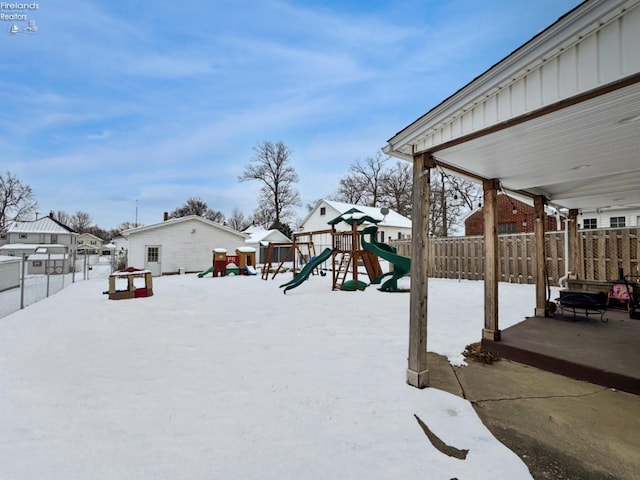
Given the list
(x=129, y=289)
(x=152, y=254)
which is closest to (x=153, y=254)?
(x=152, y=254)

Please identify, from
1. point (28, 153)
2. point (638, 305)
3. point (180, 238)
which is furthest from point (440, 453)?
point (28, 153)

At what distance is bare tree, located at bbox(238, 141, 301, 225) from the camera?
3006 cm

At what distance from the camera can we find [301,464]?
176cm

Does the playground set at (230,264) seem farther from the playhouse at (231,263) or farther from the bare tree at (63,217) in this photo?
the bare tree at (63,217)

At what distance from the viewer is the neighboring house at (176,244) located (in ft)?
49.3

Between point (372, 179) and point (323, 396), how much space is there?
29.6 m

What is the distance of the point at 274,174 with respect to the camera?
30.4 m

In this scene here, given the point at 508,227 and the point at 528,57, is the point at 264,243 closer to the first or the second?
the point at 508,227

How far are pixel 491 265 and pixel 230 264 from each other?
12881mm

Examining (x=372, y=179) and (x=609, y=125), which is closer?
(x=609, y=125)

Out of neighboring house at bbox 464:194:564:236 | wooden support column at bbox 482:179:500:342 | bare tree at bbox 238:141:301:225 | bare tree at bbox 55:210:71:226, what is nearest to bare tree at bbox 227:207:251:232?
bare tree at bbox 238:141:301:225

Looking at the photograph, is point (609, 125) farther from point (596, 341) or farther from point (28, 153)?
point (28, 153)

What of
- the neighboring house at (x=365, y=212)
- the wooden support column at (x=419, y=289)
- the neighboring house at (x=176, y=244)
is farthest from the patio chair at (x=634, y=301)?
the neighboring house at (x=365, y=212)

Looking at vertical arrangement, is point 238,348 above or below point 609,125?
below
